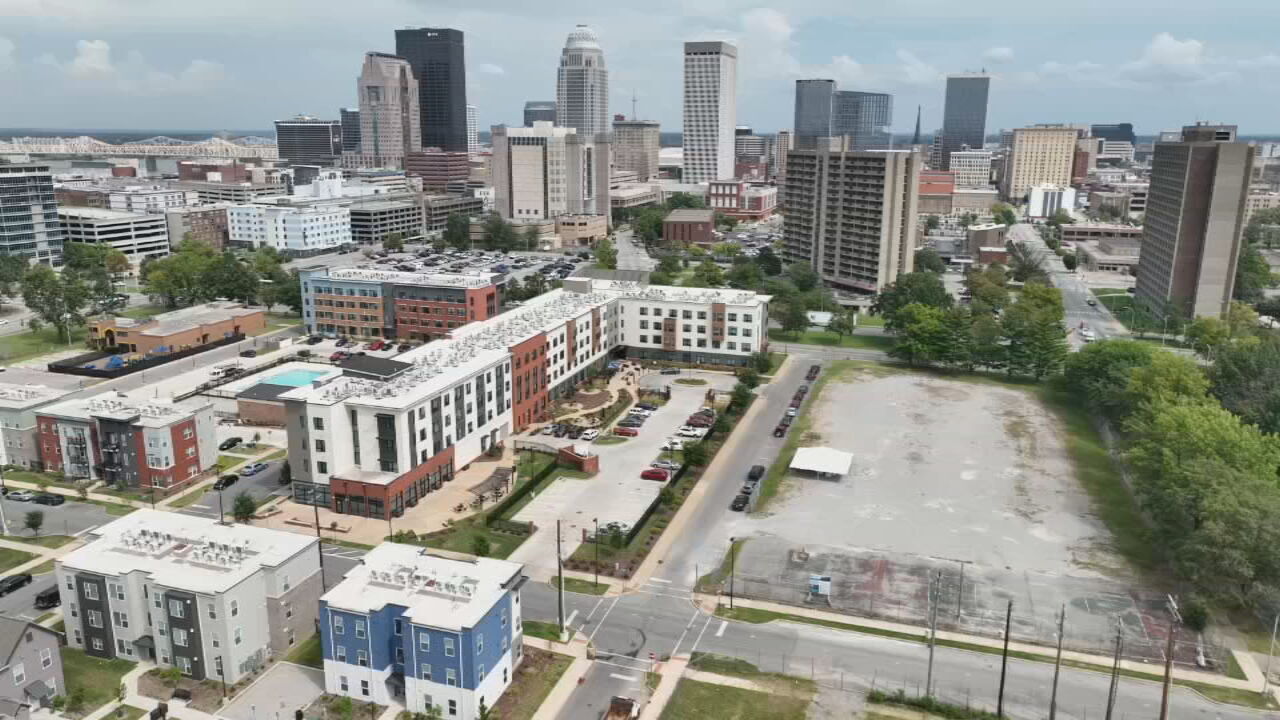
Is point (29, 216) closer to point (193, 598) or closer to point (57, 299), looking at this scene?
point (57, 299)

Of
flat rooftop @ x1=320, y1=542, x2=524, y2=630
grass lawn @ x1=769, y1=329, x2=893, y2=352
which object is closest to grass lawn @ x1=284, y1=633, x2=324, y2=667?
flat rooftop @ x1=320, y1=542, x2=524, y2=630

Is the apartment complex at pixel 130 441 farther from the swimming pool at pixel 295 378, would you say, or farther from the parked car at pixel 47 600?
the swimming pool at pixel 295 378

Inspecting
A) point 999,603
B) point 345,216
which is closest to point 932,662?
point 999,603

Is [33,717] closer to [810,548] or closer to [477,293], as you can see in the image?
[810,548]

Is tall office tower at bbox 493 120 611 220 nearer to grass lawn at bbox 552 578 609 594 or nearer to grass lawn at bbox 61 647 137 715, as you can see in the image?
grass lawn at bbox 552 578 609 594

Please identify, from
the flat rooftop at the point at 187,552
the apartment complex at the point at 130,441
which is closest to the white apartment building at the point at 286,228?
the apartment complex at the point at 130,441

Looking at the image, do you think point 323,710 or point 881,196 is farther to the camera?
point 881,196

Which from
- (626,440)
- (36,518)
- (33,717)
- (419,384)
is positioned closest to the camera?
(33,717)
